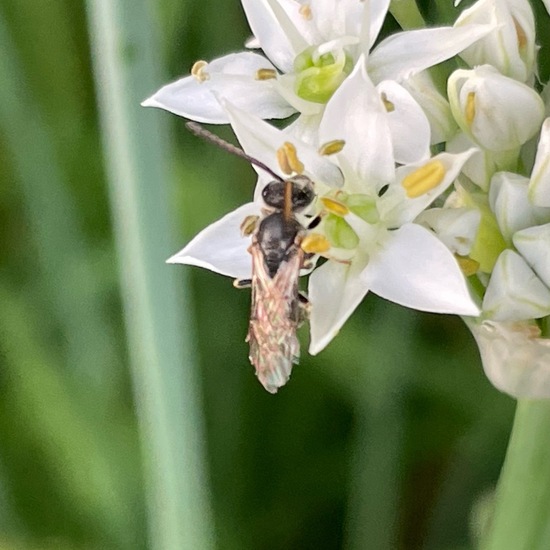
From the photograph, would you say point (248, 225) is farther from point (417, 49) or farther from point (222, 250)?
point (417, 49)

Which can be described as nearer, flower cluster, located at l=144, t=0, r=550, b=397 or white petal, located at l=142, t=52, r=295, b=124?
flower cluster, located at l=144, t=0, r=550, b=397

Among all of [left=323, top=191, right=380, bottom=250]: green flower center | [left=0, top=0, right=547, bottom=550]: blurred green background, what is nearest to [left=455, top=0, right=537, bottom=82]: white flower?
[left=323, top=191, right=380, bottom=250]: green flower center

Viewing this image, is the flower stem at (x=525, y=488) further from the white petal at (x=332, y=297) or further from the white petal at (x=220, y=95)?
the white petal at (x=220, y=95)

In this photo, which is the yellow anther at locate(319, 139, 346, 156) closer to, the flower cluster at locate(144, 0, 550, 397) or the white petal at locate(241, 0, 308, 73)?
the flower cluster at locate(144, 0, 550, 397)

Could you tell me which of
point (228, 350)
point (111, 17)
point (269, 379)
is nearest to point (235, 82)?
point (111, 17)

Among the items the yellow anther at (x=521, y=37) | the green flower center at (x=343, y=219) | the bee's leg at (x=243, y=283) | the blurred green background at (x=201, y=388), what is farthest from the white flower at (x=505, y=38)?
the blurred green background at (x=201, y=388)

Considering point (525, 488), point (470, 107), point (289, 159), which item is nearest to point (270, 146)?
point (289, 159)
